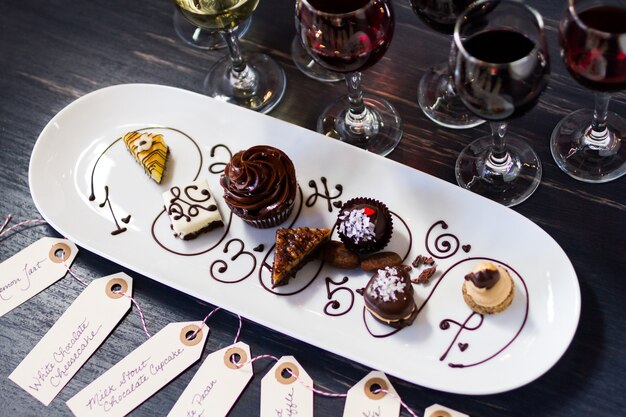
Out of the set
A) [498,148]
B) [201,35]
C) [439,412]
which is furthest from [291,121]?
[439,412]

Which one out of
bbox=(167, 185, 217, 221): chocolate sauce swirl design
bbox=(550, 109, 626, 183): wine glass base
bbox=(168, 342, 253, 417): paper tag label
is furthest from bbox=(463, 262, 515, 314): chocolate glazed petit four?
bbox=(167, 185, 217, 221): chocolate sauce swirl design

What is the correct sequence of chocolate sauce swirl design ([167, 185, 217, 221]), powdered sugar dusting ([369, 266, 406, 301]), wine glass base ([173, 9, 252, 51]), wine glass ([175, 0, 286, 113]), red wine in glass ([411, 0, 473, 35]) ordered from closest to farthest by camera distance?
powdered sugar dusting ([369, 266, 406, 301]) → red wine in glass ([411, 0, 473, 35]) → chocolate sauce swirl design ([167, 185, 217, 221]) → wine glass ([175, 0, 286, 113]) → wine glass base ([173, 9, 252, 51])

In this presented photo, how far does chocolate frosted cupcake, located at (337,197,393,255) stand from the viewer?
138 cm

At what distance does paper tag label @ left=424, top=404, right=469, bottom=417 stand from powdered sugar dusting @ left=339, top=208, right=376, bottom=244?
32 centimetres

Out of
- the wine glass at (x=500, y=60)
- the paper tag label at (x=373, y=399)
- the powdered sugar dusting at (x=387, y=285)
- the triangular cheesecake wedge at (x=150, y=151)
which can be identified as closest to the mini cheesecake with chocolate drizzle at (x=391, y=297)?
the powdered sugar dusting at (x=387, y=285)

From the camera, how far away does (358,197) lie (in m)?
1.51

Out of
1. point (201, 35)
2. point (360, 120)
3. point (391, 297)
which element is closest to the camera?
point (391, 297)

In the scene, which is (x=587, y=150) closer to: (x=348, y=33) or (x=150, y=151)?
(x=348, y=33)

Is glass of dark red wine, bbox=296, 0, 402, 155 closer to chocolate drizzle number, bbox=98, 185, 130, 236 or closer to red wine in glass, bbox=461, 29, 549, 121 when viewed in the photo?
red wine in glass, bbox=461, 29, 549, 121

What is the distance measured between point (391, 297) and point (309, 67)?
68 cm

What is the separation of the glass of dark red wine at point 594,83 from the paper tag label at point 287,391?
671 millimetres

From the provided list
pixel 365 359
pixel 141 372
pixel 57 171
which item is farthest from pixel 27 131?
pixel 365 359

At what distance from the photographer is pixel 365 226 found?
4.51 ft

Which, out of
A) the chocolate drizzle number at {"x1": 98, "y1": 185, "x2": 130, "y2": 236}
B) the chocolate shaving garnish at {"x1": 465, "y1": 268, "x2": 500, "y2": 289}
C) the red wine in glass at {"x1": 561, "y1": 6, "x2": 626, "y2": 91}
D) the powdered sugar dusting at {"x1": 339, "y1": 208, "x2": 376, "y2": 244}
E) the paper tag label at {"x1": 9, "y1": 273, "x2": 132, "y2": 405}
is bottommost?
the paper tag label at {"x1": 9, "y1": 273, "x2": 132, "y2": 405}
